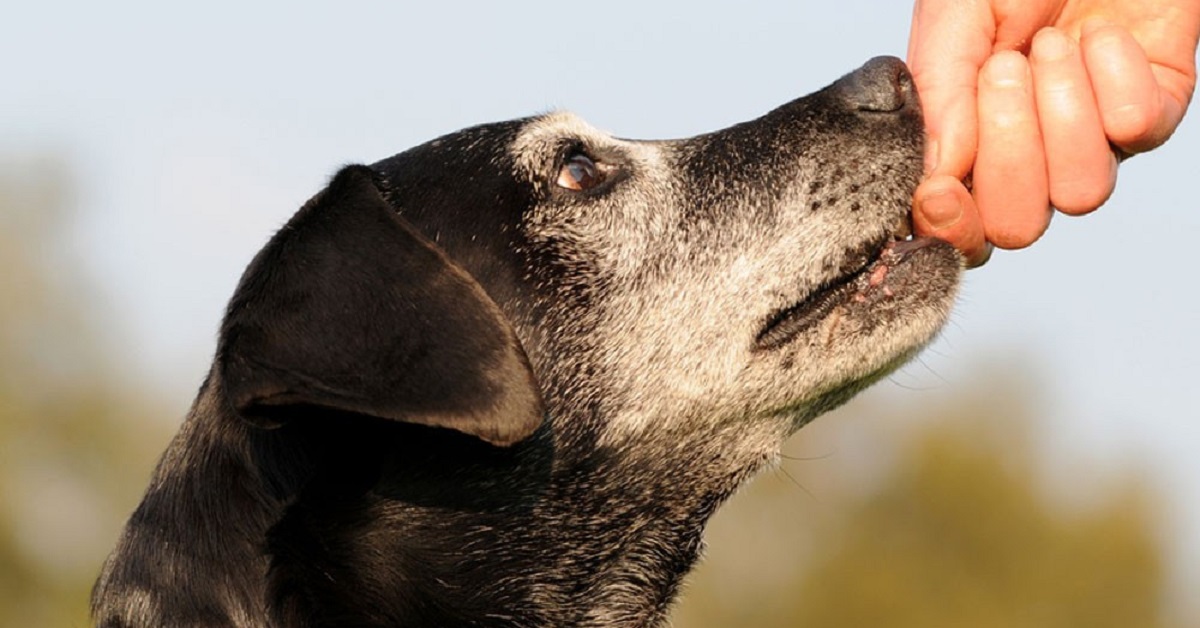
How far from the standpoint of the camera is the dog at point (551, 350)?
476 cm

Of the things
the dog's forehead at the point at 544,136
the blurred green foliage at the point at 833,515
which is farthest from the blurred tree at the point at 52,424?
the dog's forehead at the point at 544,136

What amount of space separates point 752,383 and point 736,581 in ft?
79.1

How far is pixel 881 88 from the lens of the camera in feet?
18.0

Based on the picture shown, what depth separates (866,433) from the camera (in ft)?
104

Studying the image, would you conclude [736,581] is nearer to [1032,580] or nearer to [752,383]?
[1032,580]

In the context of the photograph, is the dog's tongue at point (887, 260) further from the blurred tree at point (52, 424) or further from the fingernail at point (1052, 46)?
the blurred tree at point (52, 424)

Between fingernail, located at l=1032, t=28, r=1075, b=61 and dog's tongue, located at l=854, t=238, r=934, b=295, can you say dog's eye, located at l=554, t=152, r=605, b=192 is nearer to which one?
dog's tongue, located at l=854, t=238, r=934, b=295

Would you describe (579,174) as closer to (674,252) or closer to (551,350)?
(674,252)

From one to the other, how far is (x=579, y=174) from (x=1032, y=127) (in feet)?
4.71

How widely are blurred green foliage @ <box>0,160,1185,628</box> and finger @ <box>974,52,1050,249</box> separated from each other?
20751mm

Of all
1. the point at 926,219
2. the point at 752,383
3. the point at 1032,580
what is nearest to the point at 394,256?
the point at 752,383

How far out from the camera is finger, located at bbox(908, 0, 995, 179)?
17.6 feet

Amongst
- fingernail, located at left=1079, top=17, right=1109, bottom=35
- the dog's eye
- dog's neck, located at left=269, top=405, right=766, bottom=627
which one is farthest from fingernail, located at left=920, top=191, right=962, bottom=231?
the dog's eye

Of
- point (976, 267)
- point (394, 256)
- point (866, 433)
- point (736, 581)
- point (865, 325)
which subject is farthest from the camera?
point (866, 433)
